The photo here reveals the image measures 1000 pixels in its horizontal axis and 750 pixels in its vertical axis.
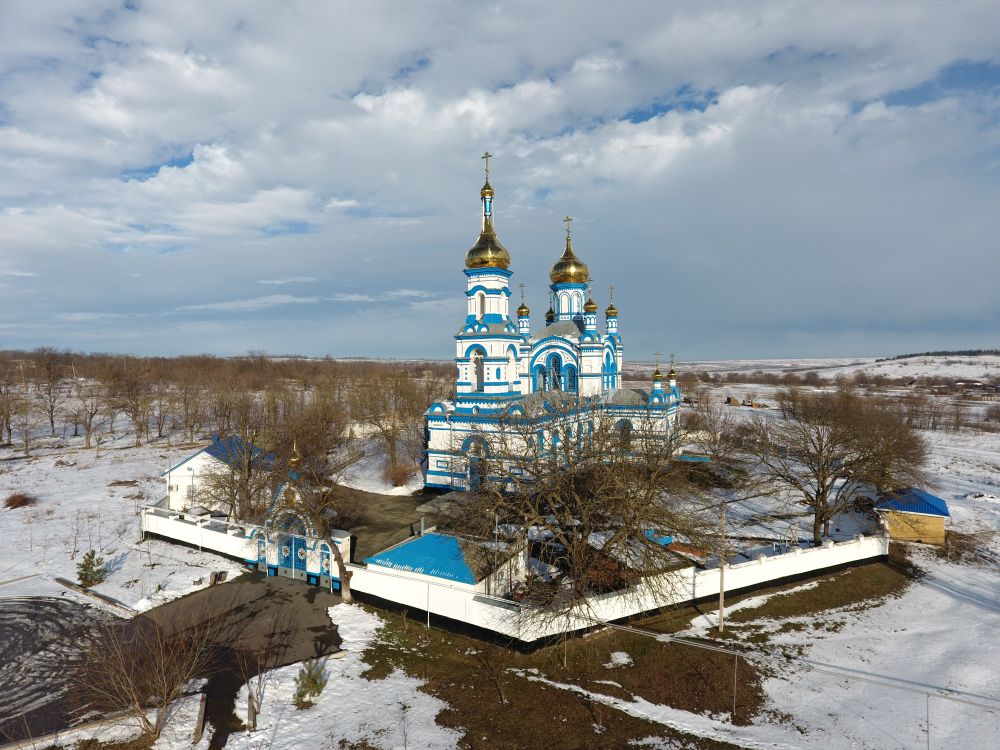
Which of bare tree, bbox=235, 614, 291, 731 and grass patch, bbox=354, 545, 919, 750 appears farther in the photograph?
bare tree, bbox=235, 614, 291, 731

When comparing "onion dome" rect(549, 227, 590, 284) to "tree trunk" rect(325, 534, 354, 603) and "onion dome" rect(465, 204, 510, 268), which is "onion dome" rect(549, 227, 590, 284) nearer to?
"onion dome" rect(465, 204, 510, 268)

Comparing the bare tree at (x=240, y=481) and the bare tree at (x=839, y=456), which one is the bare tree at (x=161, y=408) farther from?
the bare tree at (x=839, y=456)

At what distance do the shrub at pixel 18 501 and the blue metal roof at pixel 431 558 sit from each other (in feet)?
62.6

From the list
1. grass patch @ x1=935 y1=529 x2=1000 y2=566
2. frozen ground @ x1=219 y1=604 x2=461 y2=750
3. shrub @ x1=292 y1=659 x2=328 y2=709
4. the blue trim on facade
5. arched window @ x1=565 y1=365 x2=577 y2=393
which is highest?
the blue trim on facade

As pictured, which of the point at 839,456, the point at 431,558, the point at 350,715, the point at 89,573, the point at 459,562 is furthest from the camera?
the point at 839,456

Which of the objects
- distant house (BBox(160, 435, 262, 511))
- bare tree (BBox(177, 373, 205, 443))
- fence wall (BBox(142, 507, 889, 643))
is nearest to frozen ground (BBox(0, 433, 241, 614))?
distant house (BBox(160, 435, 262, 511))

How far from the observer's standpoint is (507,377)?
23.4 metres

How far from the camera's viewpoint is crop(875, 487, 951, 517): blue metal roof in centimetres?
1883

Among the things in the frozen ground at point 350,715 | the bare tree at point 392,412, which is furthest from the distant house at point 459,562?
the bare tree at point 392,412

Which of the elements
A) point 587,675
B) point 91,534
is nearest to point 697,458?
point 587,675

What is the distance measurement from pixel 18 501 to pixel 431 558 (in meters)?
21.8

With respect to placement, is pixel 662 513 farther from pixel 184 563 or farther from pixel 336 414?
pixel 336 414

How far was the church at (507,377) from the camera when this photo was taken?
2275 cm

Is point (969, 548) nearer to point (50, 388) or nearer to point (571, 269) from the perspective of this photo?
point (571, 269)
